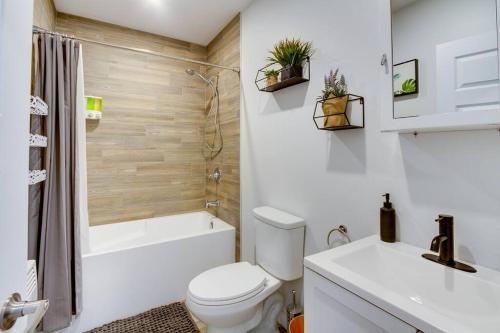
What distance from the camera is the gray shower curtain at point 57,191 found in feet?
5.33

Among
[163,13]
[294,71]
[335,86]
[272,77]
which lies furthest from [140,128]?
[335,86]

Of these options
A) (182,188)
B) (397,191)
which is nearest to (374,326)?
(397,191)

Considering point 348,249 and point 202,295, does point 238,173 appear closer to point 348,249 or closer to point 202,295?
point 202,295

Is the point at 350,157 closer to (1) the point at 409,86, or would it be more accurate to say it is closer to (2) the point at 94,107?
(1) the point at 409,86

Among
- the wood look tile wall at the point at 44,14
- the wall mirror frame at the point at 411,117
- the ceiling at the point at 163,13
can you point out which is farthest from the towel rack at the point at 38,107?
the wall mirror frame at the point at 411,117

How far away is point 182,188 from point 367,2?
2.45 m

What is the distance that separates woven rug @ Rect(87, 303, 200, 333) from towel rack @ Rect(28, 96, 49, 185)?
3.87ft

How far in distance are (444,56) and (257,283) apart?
149cm

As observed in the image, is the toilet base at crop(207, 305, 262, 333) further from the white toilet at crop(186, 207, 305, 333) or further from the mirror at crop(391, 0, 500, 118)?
the mirror at crop(391, 0, 500, 118)

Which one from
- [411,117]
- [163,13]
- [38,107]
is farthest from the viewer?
[163,13]

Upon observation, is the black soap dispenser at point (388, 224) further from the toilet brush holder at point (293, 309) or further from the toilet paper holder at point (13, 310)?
the toilet paper holder at point (13, 310)

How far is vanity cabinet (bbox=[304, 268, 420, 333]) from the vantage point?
2.40 feet

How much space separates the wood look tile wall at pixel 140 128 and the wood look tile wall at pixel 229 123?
391mm

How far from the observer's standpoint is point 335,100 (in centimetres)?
134
